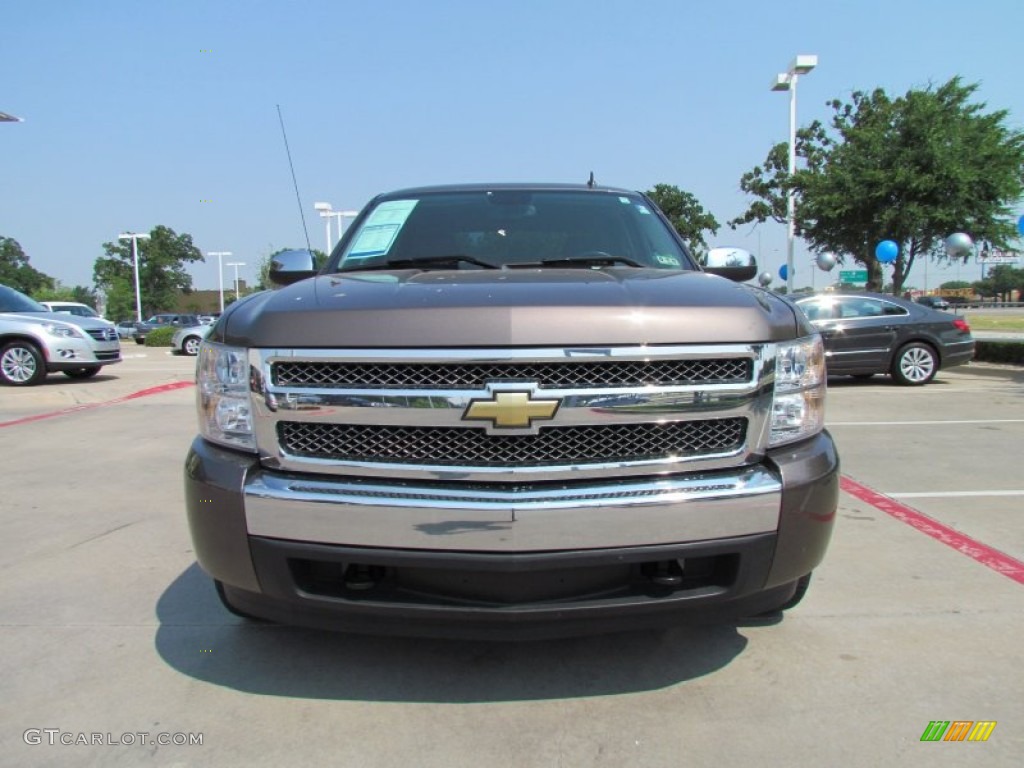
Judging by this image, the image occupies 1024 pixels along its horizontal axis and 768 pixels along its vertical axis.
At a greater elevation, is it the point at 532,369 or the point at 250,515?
the point at 532,369

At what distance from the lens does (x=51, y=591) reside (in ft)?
10.9

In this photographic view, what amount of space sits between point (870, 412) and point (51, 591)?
822 centimetres

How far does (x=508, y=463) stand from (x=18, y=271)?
123 m

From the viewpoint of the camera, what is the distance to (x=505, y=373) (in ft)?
6.91

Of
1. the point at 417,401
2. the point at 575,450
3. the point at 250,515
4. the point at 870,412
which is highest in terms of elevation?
the point at 417,401

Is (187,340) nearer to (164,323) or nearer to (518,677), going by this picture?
(164,323)

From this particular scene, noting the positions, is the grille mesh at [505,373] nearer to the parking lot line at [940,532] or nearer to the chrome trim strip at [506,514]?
the chrome trim strip at [506,514]

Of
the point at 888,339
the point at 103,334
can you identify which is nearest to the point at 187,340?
the point at 103,334

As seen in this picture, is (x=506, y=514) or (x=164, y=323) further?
(x=164, y=323)

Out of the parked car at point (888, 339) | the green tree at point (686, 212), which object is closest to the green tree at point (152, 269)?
the green tree at point (686, 212)

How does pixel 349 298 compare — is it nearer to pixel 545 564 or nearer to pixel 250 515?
pixel 250 515

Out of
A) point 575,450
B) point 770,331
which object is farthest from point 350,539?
point 770,331

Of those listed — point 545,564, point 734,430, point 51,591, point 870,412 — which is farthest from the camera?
point 870,412

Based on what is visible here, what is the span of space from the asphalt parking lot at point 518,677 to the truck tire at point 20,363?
29.3 feet
